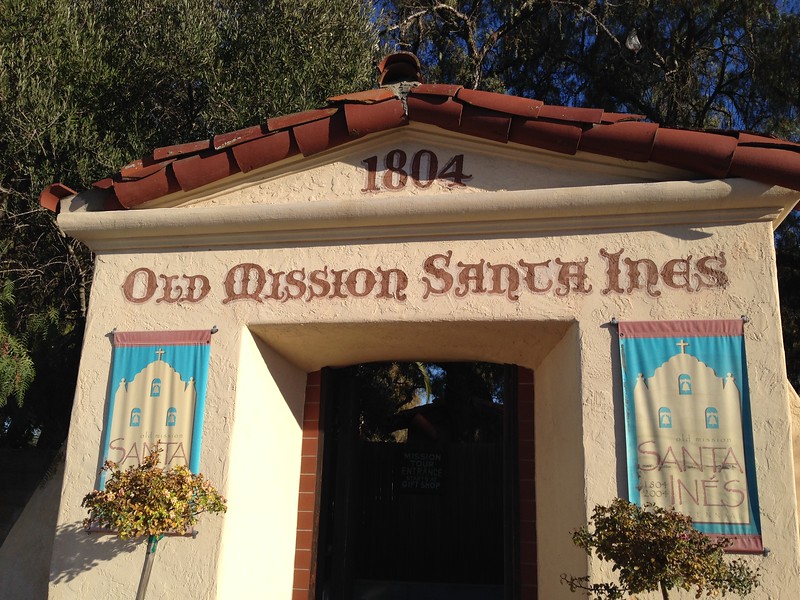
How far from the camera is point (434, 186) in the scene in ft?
19.6

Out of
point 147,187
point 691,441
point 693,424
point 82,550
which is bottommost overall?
point 82,550

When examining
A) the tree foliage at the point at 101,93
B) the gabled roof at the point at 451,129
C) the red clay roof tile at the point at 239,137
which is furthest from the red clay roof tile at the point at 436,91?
the tree foliage at the point at 101,93

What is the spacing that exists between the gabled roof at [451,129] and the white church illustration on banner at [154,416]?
152 cm

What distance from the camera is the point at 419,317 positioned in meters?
5.64

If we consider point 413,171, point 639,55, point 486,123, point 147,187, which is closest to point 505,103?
point 486,123

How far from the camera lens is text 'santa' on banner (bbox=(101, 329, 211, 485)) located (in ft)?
18.6

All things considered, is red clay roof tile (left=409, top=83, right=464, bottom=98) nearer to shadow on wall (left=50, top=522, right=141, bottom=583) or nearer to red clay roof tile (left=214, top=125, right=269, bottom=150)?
red clay roof tile (left=214, top=125, right=269, bottom=150)

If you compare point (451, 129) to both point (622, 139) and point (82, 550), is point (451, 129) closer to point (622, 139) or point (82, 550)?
point (622, 139)

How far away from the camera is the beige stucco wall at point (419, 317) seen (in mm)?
5191

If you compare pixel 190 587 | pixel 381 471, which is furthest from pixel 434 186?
pixel 381 471

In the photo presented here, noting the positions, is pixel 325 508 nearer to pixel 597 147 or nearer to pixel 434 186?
pixel 434 186

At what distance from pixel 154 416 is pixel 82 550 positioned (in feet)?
3.64

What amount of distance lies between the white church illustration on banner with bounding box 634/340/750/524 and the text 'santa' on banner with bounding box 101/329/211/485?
3.28 metres

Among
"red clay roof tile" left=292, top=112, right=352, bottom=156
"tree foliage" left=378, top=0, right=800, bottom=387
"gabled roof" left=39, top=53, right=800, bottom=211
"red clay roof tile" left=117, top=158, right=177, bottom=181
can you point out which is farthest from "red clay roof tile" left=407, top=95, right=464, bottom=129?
"tree foliage" left=378, top=0, right=800, bottom=387
